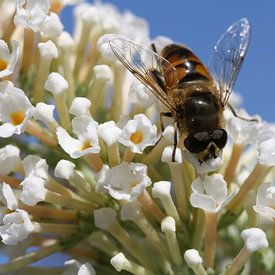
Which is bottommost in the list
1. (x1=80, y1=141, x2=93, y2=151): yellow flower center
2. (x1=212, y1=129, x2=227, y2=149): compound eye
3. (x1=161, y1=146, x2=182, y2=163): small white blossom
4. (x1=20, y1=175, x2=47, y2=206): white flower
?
(x1=20, y1=175, x2=47, y2=206): white flower

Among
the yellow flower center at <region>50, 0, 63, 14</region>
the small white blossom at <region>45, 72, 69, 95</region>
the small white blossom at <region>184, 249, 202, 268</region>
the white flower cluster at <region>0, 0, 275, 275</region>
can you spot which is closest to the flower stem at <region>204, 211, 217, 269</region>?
the white flower cluster at <region>0, 0, 275, 275</region>

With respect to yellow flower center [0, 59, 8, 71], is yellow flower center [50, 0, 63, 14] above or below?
above

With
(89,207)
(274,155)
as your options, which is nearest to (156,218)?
(89,207)

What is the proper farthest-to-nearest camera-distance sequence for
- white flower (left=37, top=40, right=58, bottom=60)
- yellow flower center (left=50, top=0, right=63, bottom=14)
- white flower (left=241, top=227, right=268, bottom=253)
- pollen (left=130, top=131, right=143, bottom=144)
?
yellow flower center (left=50, top=0, right=63, bottom=14) → white flower (left=37, top=40, right=58, bottom=60) → pollen (left=130, top=131, right=143, bottom=144) → white flower (left=241, top=227, right=268, bottom=253)

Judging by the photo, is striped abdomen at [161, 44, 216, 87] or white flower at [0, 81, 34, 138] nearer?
white flower at [0, 81, 34, 138]

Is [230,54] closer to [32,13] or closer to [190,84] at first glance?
[190,84]

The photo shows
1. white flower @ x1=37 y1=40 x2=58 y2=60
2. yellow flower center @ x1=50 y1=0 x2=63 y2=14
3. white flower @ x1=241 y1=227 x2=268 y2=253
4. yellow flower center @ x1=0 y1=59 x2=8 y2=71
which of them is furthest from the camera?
yellow flower center @ x1=50 y1=0 x2=63 y2=14

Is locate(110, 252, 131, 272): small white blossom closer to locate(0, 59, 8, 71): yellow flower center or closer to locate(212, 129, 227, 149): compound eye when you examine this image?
locate(212, 129, 227, 149): compound eye
